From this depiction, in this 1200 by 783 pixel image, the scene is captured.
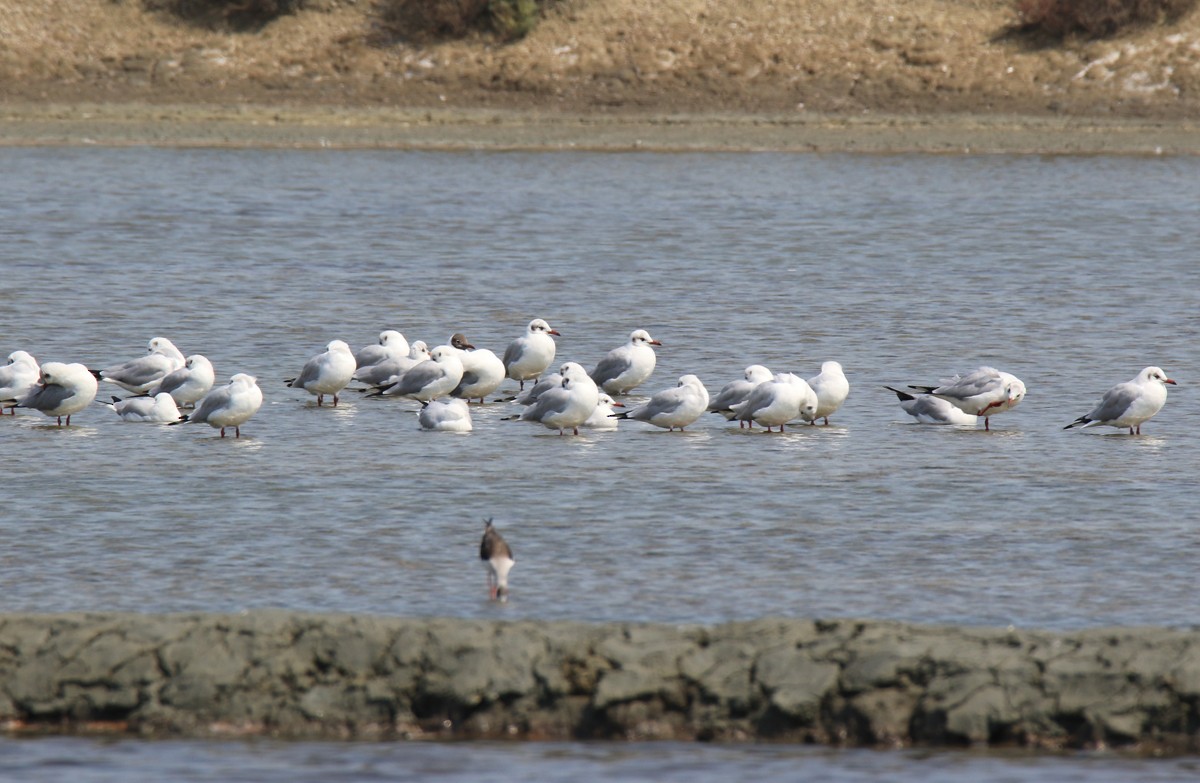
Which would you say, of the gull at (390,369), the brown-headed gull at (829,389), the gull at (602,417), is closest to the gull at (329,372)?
the gull at (390,369)

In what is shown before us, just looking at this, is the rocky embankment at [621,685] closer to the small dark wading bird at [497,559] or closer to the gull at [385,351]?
the small dark wading bird at [497,559]

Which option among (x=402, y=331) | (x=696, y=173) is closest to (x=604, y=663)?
(x=402, y=331)

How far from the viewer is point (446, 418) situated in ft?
53.4

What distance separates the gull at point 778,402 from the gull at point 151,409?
4.65 m

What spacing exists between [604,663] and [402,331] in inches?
528

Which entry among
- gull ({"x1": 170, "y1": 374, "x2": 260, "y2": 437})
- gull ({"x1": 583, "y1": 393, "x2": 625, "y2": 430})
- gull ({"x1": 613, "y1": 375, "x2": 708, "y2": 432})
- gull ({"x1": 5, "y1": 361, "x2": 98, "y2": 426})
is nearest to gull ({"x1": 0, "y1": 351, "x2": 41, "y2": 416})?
gull ({"x1": 5, "y1": 361, "x2": 98, "y2": 426})

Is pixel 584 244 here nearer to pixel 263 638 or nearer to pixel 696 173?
pixel 696 173

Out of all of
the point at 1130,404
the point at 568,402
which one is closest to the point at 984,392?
the point at 1130,404

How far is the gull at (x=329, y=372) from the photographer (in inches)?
679

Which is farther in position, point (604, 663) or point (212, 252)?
point (212, 252)

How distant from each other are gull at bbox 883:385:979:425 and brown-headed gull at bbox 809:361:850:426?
49cm

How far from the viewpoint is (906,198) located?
124 feet

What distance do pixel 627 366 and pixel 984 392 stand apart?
10.3ft

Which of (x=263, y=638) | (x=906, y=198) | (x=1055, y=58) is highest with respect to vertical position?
(x=1055, y=58)
